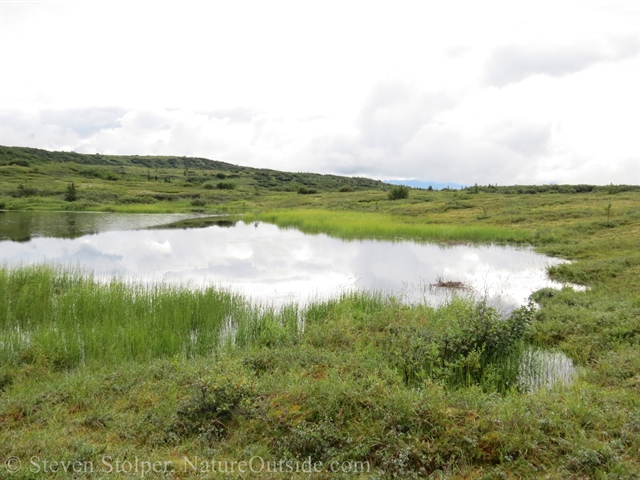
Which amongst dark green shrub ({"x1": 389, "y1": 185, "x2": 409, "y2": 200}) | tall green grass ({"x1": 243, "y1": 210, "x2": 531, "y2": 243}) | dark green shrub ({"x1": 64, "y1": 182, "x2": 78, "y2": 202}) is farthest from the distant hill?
tall green grass ({"x1": 243, "y1": 210, "x2": 531, "y2": 243})

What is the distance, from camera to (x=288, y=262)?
61.3 ft

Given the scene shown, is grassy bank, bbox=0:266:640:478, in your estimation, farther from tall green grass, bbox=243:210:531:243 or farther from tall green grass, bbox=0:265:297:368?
tall green grass, bbox=243:210:531:243

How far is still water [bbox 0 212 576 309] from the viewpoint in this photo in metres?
13.7

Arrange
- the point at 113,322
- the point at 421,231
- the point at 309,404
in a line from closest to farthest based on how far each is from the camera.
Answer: the point at 309,404, the point at 113,322, the point at 421,231

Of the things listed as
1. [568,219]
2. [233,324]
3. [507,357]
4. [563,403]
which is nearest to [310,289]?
[233,324]

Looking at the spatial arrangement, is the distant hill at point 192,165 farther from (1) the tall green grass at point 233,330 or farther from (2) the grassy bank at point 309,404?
(2) the grassy bank at point 309,404

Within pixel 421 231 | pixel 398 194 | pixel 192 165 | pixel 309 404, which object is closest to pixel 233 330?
pixel 309 404

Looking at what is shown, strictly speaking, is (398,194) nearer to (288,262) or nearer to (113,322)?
(288,262)

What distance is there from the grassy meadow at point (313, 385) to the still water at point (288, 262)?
2.39 m

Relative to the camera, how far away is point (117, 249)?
2194 centimetres

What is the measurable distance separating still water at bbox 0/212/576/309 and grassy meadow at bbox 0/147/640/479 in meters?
2.39

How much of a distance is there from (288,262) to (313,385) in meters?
13.6

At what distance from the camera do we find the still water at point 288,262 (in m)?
13.7

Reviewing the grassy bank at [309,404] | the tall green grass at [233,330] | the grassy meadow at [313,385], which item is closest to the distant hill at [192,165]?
the tall green grass at [233,330]
